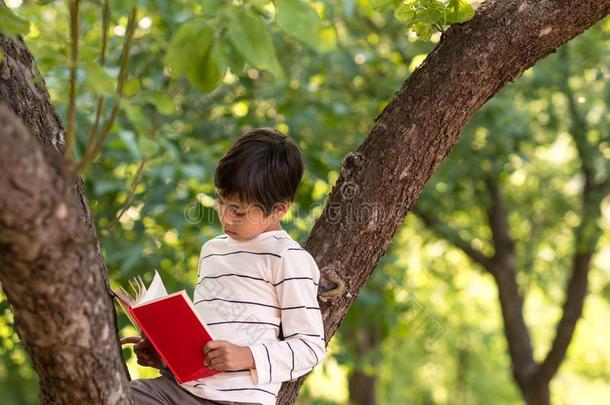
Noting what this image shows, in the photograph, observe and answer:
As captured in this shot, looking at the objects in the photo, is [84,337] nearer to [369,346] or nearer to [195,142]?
[195,142]

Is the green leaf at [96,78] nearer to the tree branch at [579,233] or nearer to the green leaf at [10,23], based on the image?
the green leaf at [10,23]

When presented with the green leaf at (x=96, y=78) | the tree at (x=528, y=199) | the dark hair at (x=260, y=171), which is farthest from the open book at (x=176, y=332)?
the tree at (x=528, y=199)

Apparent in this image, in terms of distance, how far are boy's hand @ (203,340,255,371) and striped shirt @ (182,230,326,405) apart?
0.07ft

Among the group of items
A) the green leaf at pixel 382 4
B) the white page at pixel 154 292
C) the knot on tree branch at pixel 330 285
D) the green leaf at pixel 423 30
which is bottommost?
the white page at pixel 154 292

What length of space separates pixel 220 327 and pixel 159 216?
193cm

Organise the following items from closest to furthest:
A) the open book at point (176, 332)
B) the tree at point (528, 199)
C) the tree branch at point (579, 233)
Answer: the open book at point (176, 332), the tree at point (528, 199), the tree branch at point (579, 233)

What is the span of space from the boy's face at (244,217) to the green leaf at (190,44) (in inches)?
27.5

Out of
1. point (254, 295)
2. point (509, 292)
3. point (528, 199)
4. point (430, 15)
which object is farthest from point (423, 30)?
point (528, 199)

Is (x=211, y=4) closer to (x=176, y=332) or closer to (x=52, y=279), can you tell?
(x=52, y=279)

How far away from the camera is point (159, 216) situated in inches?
152

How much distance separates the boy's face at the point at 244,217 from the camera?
6.77ft

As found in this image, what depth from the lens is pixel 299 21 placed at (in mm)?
1344

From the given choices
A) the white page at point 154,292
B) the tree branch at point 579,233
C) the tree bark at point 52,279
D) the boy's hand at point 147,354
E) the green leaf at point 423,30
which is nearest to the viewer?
the tree bark at point 52,279

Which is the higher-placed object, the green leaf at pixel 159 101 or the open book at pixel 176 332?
the green leaf at pixel 159 101
